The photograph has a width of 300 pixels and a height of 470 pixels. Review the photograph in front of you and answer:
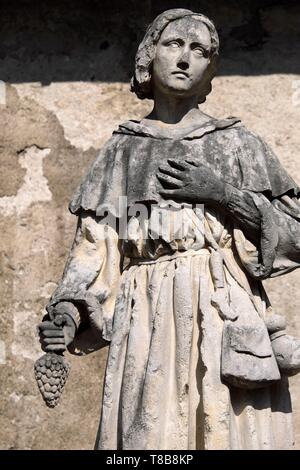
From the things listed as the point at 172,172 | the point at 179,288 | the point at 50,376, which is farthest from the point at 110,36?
the point at 50,376

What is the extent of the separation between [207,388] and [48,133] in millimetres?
3203

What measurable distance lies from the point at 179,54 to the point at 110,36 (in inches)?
104

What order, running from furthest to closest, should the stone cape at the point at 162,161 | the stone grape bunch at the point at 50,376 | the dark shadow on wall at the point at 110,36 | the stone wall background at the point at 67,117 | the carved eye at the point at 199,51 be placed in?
1. the dark shadow on wall at the point at 110,36
2. the stone wall background at the point at 67,117
3. the carved eye at the point at 199,51
4. the stone cape at the point at 162,161
5. the stone grape bunch at the point at 50,376

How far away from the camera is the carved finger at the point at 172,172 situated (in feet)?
23.6

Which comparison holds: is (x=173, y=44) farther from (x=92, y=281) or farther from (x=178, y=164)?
(x=92, y=281)

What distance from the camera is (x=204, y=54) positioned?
7441 millimetres

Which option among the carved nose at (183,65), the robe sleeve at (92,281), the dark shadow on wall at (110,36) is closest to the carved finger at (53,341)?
the robe sleeve at (92,281)

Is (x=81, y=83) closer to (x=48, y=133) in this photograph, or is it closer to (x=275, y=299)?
(x=48, y=133)

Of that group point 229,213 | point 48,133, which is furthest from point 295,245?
point 48,133

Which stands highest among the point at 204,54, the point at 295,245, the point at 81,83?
the point at 81,83

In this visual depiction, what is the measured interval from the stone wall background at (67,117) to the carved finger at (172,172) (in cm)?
232

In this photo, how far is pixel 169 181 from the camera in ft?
23.7

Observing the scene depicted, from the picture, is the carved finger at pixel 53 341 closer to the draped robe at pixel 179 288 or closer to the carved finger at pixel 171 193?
the draped robe at pixel 179 288

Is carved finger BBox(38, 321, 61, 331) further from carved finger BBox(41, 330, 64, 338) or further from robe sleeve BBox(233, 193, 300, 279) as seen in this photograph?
robe sleeve BBox(233, 193, 300, 279)
